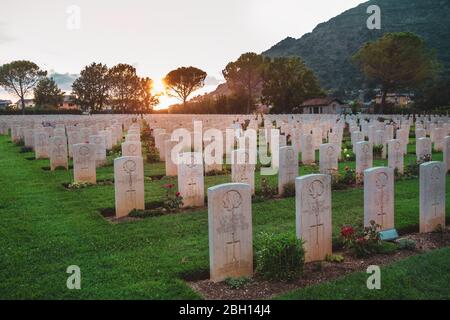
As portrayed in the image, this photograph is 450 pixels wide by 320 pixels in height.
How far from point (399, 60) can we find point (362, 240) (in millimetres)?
50291

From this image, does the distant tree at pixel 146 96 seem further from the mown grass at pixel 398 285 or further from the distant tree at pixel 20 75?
the mown grass at pixel 398 285

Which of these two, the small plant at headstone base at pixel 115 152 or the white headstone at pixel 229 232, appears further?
the small plant at headstone base at pixel 115 152

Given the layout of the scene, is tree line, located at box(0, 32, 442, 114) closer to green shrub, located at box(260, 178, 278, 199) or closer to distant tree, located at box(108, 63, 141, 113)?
distant tree, located at box(108, 63, 141, 113)

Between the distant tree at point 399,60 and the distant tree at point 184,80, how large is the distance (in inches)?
1300

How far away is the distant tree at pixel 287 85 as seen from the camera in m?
58.0

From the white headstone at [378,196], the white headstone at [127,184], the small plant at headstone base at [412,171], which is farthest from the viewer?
the small plant at headstone base at [412,171]

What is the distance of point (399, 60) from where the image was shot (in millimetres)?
51969

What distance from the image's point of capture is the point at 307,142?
15.8 m

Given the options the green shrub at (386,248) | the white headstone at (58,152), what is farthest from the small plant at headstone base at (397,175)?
the white headstone at (58,152)

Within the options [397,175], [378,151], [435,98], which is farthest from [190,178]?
[435,98]

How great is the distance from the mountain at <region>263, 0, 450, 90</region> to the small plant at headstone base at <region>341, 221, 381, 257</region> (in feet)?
346

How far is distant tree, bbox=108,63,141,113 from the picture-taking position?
69312 mm

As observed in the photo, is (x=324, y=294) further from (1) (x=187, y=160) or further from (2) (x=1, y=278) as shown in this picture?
(1) (x=187, y=160)

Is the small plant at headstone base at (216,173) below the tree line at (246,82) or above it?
below
